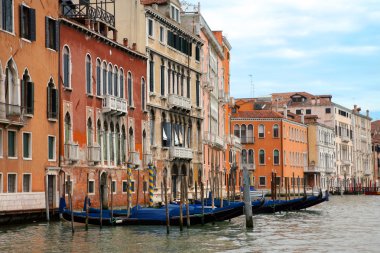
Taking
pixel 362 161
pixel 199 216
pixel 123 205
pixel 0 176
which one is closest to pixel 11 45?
pixel 0 176

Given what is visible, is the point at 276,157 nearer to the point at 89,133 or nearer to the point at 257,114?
the point at 257,114

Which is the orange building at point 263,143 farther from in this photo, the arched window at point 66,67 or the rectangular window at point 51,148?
the rectangular window at point 51,148

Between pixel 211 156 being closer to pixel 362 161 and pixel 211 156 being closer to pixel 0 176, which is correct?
pixel 0 176

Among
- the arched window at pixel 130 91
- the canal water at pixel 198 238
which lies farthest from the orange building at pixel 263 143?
the canal water at pixel 198 238

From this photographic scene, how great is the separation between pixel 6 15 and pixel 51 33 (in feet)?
8.81

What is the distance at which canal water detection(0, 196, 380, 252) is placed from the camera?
1931cm

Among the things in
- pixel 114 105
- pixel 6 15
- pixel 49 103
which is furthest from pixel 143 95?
pixel 6 15

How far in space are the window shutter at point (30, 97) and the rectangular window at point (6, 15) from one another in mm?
1680

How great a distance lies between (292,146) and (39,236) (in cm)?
4895

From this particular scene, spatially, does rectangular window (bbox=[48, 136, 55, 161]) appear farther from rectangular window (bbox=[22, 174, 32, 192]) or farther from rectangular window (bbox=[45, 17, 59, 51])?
rectangular window (bbox=[45, 17, 59, 51])

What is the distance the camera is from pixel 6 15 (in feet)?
78.6

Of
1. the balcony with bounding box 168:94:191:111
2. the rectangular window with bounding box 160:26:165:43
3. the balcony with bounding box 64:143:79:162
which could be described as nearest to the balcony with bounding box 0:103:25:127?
the balcony with bounding box 64:143:79:162

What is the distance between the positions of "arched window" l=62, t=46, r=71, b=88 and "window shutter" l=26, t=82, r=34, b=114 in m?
2.27

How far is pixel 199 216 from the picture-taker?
24.9 m
